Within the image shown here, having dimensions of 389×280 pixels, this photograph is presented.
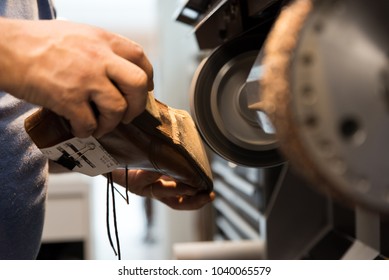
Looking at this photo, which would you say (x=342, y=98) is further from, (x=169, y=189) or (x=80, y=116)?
(x=169, y=189)

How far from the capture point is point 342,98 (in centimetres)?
27

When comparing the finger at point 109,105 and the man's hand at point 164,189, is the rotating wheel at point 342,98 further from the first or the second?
the man's hand at point 164,189

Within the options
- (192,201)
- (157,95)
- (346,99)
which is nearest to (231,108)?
(192,201)

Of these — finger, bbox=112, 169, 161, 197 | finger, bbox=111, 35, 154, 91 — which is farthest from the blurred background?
finger, bbox=111, 35, 154, 91

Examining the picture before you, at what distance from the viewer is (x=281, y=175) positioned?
3.82 feet

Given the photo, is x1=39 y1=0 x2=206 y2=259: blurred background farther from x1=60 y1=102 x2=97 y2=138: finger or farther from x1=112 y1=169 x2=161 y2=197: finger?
x1=60 y1=102 x2=97 y2=138: finger

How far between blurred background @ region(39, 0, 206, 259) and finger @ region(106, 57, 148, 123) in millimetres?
767

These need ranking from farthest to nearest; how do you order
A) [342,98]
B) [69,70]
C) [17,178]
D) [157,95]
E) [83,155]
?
[157,95]
[17,178]
[83,155]
[69,70]
[342,98]

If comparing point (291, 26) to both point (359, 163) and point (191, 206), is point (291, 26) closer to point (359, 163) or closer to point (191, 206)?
Answer: point (359, 163)

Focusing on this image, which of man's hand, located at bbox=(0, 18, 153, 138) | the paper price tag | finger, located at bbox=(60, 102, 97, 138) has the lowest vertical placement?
the paper price tag

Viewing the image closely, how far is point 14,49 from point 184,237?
1827 mm

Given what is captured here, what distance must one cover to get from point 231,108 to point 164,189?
181 mm

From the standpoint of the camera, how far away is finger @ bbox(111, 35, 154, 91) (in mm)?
424
